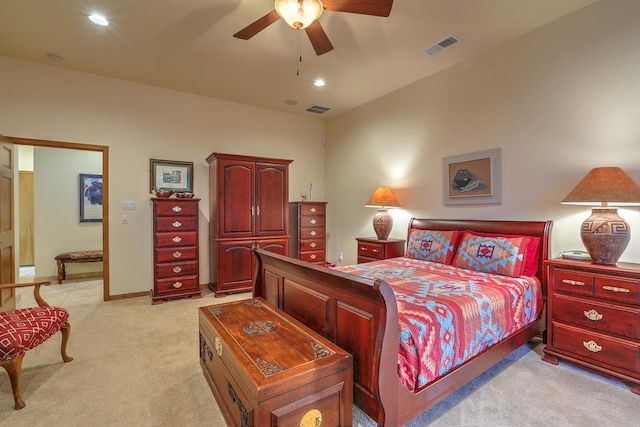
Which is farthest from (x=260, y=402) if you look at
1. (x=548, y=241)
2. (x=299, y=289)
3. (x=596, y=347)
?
(x=548, y=241)

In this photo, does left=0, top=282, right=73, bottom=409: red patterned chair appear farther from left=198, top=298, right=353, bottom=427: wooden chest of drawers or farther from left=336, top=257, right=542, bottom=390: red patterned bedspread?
left=336, top=257, right=542, bottom=390: red patterned bedspread

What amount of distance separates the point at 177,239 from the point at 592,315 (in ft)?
14.4

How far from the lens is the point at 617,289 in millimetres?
2135

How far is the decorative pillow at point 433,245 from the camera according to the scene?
334 centimetres

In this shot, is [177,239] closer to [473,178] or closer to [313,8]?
[313,8]

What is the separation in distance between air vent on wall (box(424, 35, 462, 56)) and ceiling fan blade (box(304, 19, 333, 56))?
1441 millimetres

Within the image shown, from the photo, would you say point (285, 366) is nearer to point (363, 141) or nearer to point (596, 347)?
point (596, 347)

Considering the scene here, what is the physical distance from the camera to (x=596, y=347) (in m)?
2.23

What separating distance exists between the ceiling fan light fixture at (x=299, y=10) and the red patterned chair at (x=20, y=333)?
2.71 meters

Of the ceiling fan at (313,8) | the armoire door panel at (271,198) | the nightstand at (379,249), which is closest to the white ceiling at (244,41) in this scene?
the ceiling fan at (313,8)

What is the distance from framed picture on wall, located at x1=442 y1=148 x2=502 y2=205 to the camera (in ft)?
10.8

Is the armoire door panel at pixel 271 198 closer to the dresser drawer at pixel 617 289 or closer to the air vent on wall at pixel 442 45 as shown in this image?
the air vent on wall at pixel 442 45

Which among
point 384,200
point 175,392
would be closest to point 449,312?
point 175,392

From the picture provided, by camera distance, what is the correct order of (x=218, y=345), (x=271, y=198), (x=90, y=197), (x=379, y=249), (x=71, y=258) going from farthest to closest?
(x=90, y=197) → (x=71, y=258) → (x=271, y=198) → (x=379, y=249) → (x=218, y=345)
